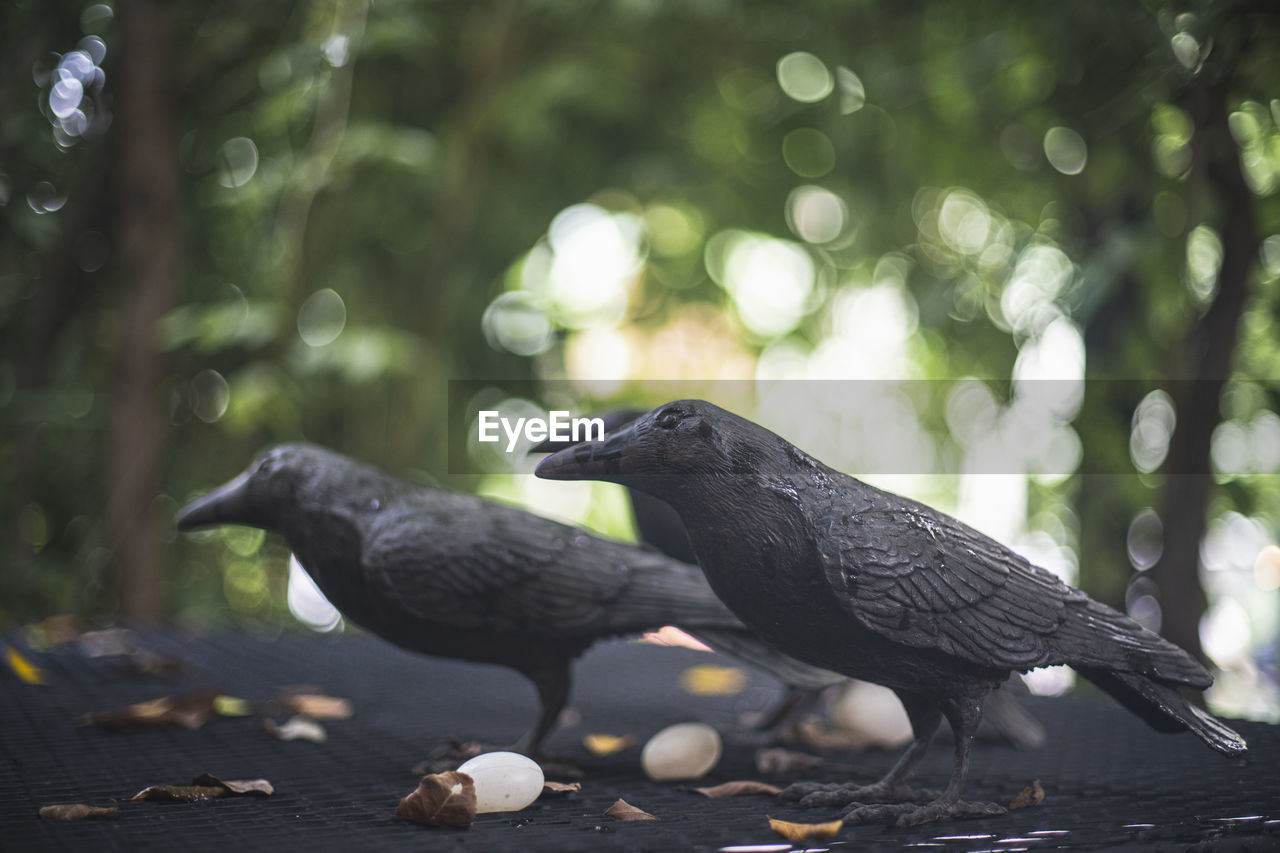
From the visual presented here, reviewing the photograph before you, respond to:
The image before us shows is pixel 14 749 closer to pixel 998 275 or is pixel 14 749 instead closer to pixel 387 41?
pixel 387 41

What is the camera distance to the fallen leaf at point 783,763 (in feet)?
6.02

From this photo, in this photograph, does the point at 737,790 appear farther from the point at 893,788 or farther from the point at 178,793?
the point at 178,793

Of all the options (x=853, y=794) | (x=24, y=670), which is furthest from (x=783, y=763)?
(x=24, y=670)

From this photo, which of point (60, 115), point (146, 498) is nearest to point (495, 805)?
point (146, 498)

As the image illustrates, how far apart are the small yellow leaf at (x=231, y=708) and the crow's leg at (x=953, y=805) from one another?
4.63 ft

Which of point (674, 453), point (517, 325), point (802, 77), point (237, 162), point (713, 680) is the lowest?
point (713, 680)

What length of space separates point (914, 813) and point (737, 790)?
0.32 meters

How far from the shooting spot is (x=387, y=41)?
3.73 meters

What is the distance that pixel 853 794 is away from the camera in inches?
60.0

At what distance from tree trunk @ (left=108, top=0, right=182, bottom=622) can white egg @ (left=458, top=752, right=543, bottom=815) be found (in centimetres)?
273

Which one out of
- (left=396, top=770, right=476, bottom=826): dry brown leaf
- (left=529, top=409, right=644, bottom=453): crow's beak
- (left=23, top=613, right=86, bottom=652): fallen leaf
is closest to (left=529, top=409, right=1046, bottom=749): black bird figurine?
(left=529, top=409, right=644, bottom=453): crow's beak

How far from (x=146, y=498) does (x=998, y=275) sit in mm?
3185

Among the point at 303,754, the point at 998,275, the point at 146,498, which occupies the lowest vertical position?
the point at 303,754

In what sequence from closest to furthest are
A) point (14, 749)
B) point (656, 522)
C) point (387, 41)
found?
point (14, 749) < point (656, 522) < point (387, 41)
